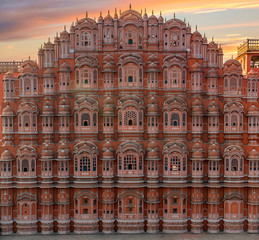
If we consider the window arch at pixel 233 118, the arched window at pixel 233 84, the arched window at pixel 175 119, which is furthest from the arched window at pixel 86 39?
the window arch at pixel 233 118

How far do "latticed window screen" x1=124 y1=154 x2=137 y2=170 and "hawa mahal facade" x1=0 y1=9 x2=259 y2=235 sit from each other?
11 centimetres

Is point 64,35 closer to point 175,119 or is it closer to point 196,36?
point 196,36

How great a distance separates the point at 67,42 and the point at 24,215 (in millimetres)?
19397

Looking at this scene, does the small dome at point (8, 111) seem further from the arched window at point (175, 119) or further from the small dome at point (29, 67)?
the arched window at point (175, 119)

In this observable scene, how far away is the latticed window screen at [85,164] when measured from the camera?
4016cm

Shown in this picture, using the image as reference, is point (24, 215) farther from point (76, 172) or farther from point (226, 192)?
point (226, 192)

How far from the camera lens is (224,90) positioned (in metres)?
41.3

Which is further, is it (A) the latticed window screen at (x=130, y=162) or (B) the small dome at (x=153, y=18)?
(B) the small dome at (x=153, y=18)

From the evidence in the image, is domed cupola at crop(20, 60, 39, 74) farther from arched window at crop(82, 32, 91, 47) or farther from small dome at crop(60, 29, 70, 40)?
arched window at crop(82, 32, 91, 47)

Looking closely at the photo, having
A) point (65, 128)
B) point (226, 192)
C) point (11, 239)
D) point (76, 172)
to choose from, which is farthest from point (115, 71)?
point (11, 239)

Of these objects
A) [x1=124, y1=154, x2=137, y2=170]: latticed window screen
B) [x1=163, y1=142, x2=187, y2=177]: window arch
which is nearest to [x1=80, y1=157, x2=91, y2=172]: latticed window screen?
[x1=124, y1=154, x2=137, y2=170]: latticed window screen

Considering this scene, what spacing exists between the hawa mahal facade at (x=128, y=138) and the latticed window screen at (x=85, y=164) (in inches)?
4.2

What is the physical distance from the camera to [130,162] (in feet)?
132

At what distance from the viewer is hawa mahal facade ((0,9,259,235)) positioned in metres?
40.1
